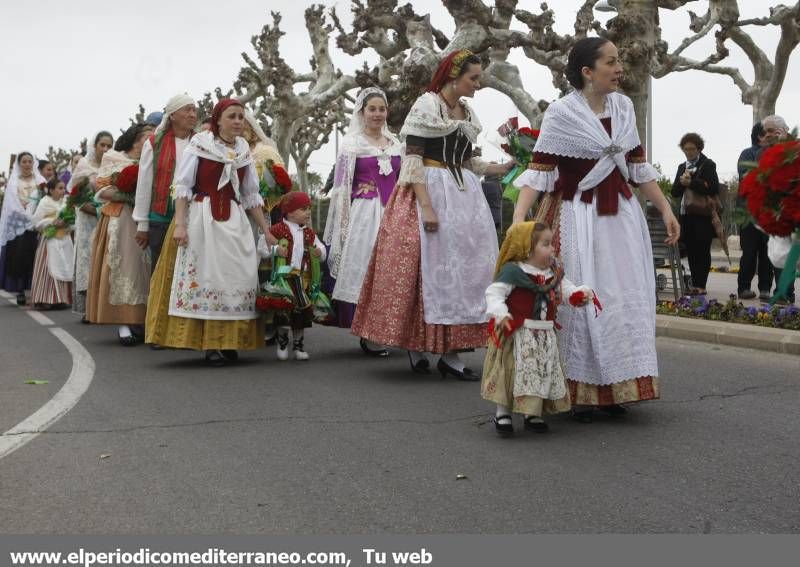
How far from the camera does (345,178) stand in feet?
33.1

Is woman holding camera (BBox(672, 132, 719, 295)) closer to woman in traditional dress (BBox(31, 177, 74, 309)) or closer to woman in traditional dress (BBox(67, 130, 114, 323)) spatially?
woman in traditional dress (BBox(67, 130, 114, 323))

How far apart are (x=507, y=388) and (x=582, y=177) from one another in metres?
1.31

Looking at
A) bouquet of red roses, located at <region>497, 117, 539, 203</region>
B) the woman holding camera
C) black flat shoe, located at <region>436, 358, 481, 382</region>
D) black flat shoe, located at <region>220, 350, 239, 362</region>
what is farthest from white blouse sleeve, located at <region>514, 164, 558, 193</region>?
the woman holding camera

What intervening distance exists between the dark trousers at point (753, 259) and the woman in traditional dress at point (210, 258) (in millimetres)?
6368

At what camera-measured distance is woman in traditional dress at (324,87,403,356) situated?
32.4 feet

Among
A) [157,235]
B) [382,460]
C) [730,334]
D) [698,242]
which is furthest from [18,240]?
[382,460]

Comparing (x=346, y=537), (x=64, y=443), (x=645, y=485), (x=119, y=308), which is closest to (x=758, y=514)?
(x=645, y=485)

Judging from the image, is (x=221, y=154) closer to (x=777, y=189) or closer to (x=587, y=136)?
(x=587, y=136)

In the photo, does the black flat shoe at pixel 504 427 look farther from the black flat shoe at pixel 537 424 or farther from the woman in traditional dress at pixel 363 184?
the woman in traditional dress at pixel 363 184

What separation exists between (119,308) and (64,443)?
523 centimetres

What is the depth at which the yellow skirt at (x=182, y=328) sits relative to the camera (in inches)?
359

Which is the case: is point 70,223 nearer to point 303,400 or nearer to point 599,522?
point 303,400

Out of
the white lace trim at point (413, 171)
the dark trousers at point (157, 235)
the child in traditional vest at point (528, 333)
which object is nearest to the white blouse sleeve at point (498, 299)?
the child in traditional vest at point (528, 333)

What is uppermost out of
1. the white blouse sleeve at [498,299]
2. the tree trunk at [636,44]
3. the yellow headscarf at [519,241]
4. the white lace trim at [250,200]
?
the tree trunk at [636,44]
